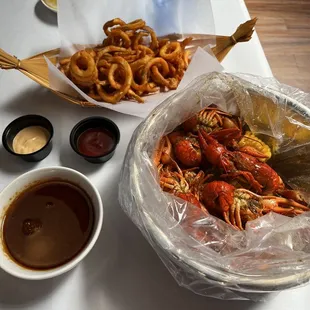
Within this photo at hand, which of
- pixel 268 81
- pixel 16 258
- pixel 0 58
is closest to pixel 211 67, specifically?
pixel 268 81

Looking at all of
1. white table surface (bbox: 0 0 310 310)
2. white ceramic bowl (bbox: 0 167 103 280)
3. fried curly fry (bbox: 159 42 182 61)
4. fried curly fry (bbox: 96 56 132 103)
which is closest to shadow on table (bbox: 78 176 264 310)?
white table surface (bbox: 0 0 310 310)

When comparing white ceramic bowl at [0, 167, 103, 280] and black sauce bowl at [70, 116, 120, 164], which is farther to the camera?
black sauce bowl at [70, 116, 120, 164]

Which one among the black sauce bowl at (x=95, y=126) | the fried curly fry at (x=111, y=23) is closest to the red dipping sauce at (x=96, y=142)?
the black sauce bowl at (x=95, y=126)

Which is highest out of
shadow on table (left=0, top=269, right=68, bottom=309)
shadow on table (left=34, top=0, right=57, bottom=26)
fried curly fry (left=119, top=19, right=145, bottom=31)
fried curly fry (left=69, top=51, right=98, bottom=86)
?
shadow on table (left=34, top=0, right=57, bottom=26)

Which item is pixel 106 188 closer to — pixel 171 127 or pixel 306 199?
pixel 171 127

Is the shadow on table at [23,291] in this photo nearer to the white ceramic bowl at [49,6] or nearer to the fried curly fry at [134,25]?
the fried curly fry at [134,25]

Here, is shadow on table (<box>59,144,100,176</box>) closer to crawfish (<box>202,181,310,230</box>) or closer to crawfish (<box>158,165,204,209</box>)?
crawfish (<box>158,165,204,209</box>)
